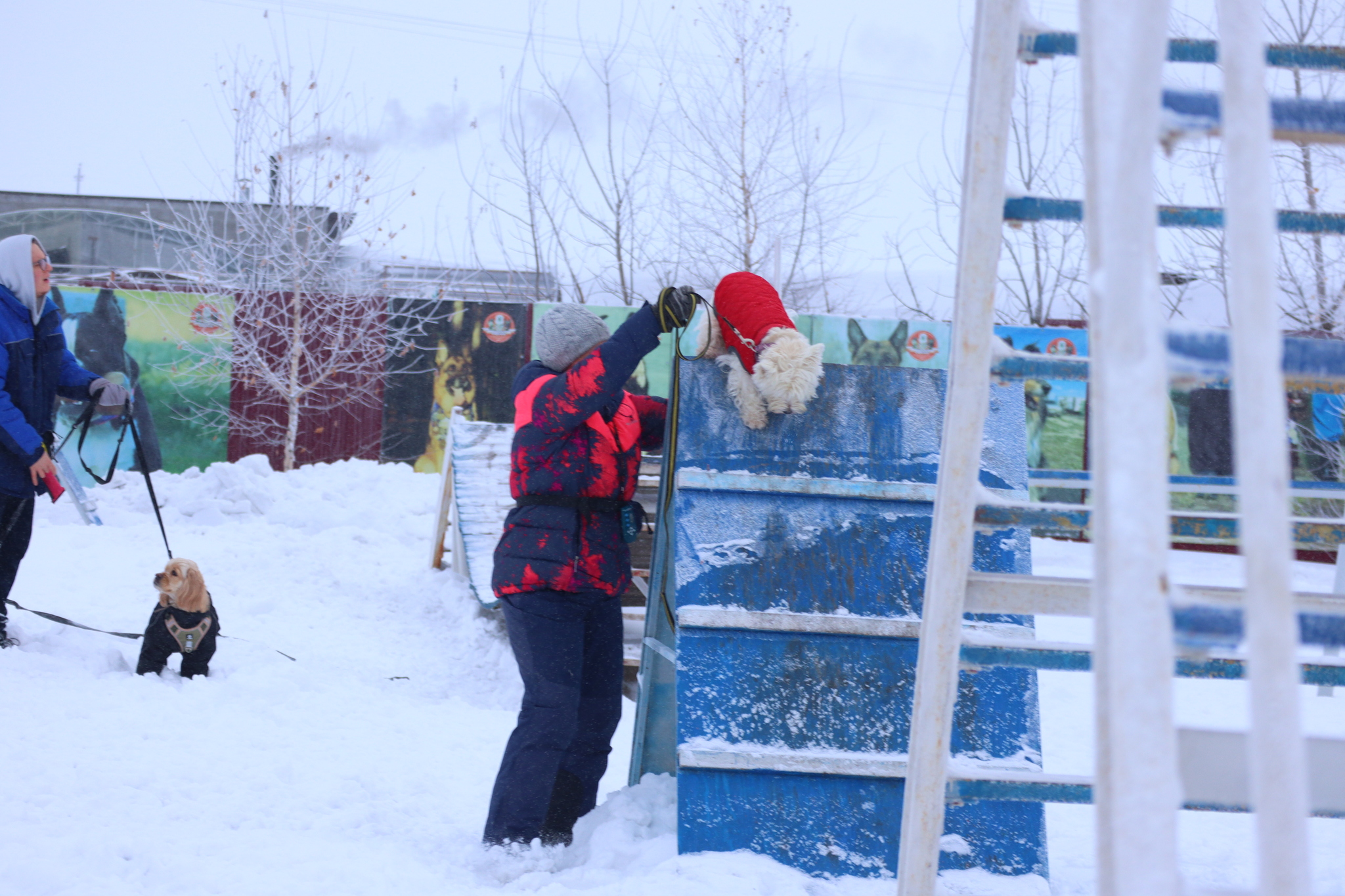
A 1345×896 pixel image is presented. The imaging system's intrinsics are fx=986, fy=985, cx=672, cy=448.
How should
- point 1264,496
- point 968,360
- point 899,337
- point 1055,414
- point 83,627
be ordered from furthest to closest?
point 899,337 < point 1055,414 < point 83,627 < point 968,360 < point 1264,496

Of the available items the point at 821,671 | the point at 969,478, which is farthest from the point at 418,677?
the point at 969,478

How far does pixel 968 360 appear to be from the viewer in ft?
4.75

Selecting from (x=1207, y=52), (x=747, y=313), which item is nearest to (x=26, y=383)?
(x=747, y=313)

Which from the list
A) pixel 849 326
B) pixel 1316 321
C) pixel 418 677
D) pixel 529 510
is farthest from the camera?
pixel 849 326

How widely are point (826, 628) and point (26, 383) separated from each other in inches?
147

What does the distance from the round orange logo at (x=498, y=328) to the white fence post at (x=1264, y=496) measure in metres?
13.2

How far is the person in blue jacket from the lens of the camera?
166 inches

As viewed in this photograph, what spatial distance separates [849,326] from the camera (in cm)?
1315

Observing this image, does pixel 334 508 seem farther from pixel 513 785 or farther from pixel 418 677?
pixel 513 785

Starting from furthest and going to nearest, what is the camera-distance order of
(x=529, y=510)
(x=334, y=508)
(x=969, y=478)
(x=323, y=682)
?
(x=334, y=508), (x=323, y=682), (x=529, y=510), (x=969, y=478)

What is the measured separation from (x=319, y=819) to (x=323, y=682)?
1819mm

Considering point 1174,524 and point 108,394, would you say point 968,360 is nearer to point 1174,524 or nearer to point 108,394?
point 1174,524

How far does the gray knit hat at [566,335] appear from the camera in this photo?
3049mm

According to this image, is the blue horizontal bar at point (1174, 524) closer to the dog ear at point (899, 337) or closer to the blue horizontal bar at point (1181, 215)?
the blue horizontal bar at point (1181, 215)
